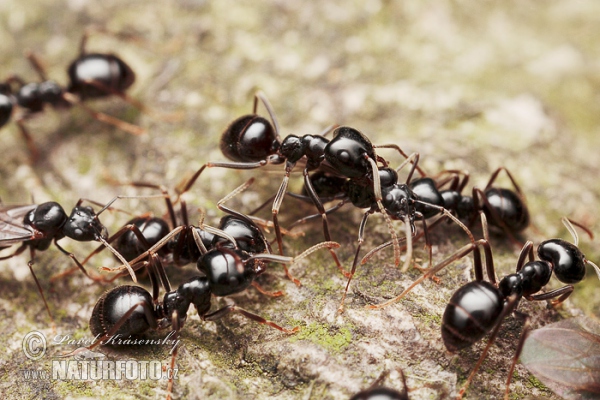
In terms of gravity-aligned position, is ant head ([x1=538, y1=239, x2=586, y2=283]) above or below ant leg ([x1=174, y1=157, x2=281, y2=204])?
below

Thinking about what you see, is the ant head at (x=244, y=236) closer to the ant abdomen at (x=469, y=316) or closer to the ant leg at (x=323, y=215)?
the ant leg at (x=323, y=215)

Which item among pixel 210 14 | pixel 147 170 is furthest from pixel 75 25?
pixel 147 170

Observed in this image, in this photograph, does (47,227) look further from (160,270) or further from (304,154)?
(304,154)

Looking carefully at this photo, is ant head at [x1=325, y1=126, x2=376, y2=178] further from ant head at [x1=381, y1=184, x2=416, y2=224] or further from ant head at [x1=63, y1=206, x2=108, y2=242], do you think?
ant head at [x1=63, y1=206, x2=108, y2=242]

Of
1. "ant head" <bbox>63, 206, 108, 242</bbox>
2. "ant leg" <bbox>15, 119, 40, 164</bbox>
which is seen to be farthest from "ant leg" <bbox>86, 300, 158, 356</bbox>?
"ant leg" <bbox>15, 119, 40, 164</bbox>

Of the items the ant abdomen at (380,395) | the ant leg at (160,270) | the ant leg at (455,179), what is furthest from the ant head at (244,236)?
the ant leg at (455,179)
